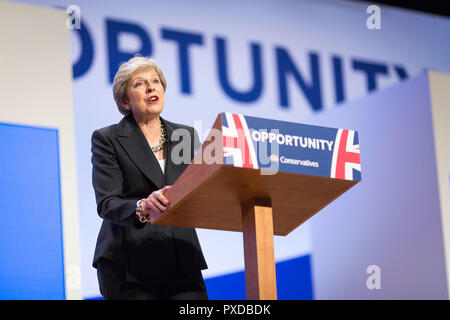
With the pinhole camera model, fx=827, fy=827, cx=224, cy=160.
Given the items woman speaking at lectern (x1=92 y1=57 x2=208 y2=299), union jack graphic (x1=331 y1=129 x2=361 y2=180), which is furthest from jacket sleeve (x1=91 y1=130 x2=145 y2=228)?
union jack graphic (x1=331 y1=129 x2=361 y2=180)

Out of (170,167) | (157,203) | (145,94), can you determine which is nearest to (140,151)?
(170,167)

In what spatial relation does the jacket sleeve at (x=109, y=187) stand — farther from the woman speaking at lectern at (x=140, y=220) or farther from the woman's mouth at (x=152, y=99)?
the woman's mouth at (x=152, y=99)

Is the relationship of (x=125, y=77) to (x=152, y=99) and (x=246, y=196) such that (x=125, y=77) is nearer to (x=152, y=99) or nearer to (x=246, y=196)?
(x=152, y=99)

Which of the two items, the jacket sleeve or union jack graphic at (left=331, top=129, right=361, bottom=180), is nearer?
union jack graphic at (left=331, top=129, right=361, bottom=180)

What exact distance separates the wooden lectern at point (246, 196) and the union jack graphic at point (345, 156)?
0.07 ft

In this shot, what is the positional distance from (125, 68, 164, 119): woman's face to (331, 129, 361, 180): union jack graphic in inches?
30.5

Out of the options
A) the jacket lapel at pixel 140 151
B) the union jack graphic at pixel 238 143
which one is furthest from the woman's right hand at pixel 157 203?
the union jack graphic at pixel 238 143

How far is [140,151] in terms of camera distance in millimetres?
Result: 2828

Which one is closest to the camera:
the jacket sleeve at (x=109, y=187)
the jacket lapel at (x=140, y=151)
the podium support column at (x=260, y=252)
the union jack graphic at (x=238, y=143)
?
the union jack graphic at (x=238, y=143)

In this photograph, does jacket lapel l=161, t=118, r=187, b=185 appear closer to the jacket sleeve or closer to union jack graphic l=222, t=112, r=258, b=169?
the jacket sleeve

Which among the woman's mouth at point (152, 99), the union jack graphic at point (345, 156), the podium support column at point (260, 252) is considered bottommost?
the podium support column at point (260, 252)

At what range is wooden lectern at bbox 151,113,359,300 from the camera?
2.24 metres

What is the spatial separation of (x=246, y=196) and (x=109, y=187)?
553mm

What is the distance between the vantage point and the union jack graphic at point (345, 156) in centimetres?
238
